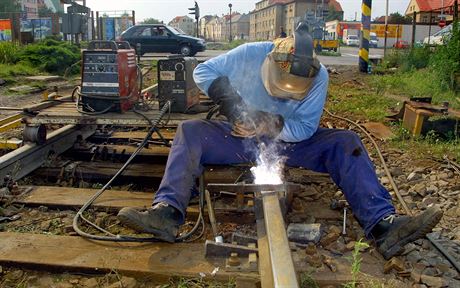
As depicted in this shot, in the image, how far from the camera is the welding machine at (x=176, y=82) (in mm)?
4402

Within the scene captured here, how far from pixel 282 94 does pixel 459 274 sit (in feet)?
4.63

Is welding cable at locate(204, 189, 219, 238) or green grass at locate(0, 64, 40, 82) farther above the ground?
green grass at locate(0, 64, 40, 82)

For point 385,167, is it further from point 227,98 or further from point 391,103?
point 391,103

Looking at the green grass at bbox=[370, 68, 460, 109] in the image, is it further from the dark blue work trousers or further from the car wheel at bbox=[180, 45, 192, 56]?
the car wheel at bbox=[180, 45, 192, 56]

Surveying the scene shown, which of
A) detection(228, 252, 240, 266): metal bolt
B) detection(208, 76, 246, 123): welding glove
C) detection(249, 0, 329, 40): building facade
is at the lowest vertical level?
detection(228, 252, 240, 266): metal bolt

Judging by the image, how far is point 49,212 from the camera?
3.28 meters

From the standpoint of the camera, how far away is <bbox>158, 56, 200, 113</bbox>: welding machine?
4.40m

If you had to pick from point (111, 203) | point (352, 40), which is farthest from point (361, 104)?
point (352, 40)

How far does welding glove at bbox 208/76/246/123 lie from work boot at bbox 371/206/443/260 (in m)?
1.18

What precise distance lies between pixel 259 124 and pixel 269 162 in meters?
0.41

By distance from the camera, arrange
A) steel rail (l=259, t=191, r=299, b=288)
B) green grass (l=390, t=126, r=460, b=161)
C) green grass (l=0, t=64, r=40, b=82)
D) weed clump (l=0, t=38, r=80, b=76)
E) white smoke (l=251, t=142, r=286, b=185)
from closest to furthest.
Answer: steel rail (l=259, t=191, r=299, b=288), white smoke (l=251, t=142, r=286, b=185), green grass (l=390, t=126, r=460, b=161), green grass (l=0, t=64, r=40, b=82), weed clump (l=0, t=38, r=80, b=76)

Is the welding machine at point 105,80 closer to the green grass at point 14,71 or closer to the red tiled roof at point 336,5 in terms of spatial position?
the green grass at point 14,71

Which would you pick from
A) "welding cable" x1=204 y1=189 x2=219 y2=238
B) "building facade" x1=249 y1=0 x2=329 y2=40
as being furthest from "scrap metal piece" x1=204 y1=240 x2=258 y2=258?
"building facade" x1=249 y1=0 x2=329 y2=40

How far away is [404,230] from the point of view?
104 inches
